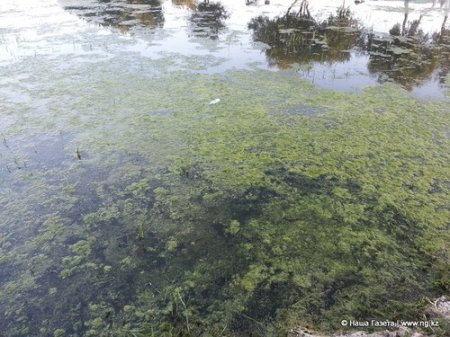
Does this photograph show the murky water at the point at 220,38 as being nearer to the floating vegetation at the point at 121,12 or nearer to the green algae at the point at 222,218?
the floating vegetation at the point at 121,12

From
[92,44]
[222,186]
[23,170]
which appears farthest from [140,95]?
[92,44]

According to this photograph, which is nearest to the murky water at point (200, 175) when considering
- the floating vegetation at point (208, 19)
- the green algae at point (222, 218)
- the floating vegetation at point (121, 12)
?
the green algae at point (222, 218)

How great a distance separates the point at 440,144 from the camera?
363 centimetres

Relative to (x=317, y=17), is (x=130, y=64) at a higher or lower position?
lower

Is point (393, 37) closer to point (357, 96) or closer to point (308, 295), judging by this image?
point (357, 96)

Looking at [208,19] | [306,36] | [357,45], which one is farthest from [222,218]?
[208,19]

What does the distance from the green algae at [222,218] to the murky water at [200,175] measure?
0.01 meters

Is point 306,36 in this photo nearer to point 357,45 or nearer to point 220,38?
point 357,45

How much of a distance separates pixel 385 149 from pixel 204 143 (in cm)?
188

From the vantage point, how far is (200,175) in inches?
125

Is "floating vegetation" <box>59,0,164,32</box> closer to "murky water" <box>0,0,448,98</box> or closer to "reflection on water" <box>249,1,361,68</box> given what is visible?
"murky water" <box>0,0,448,98</box>

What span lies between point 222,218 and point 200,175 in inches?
24.2

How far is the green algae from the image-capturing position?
2.05m

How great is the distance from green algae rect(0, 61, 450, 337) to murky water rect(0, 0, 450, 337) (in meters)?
0.01
